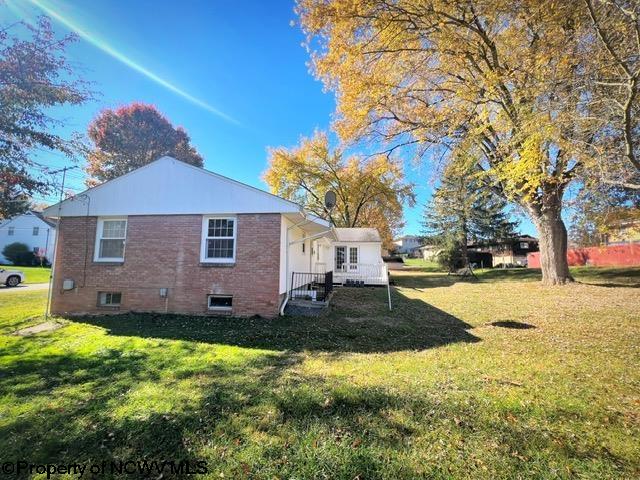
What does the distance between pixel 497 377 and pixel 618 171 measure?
5863 mm

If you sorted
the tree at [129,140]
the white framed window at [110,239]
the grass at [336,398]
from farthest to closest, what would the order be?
the tree at [129,140], the white framed window at [110,239], the grass at [336,398]

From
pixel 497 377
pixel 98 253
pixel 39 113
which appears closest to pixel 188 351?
pixel 497 377

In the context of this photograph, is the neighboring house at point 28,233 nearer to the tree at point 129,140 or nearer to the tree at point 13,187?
the tree at point 129,140

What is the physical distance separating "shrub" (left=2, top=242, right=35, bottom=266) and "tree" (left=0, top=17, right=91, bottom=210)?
2950cm

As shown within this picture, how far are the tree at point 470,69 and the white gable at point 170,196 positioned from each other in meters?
4.88

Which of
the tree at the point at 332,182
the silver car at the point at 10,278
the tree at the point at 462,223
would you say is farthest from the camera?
the tree at the point at 332,182

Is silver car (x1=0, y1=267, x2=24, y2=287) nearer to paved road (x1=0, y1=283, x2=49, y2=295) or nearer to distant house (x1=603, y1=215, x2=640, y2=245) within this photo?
paved road (x1=0, y1=283, x2=49, y2=295)

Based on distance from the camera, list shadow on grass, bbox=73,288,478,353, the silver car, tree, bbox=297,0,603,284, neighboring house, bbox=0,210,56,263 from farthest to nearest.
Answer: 1. neighboring house, bbox=0,210,56,263
2. the silver car
3. shadow on grass, bbox=73,288,478,353
4. tree, bbox=297,0,603,284

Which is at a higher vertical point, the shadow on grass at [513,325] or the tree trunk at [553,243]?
the tree trunk at [553,243]

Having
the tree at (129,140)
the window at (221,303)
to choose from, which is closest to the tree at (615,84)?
the window at (221,303)

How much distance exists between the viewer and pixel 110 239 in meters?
10.4

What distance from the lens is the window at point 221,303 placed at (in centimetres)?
930

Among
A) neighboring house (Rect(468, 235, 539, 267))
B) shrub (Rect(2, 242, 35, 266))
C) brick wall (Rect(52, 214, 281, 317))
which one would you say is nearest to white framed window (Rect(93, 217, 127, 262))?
brick wall (Rect(52, 214, 281, 317))

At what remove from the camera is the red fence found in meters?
24.3
